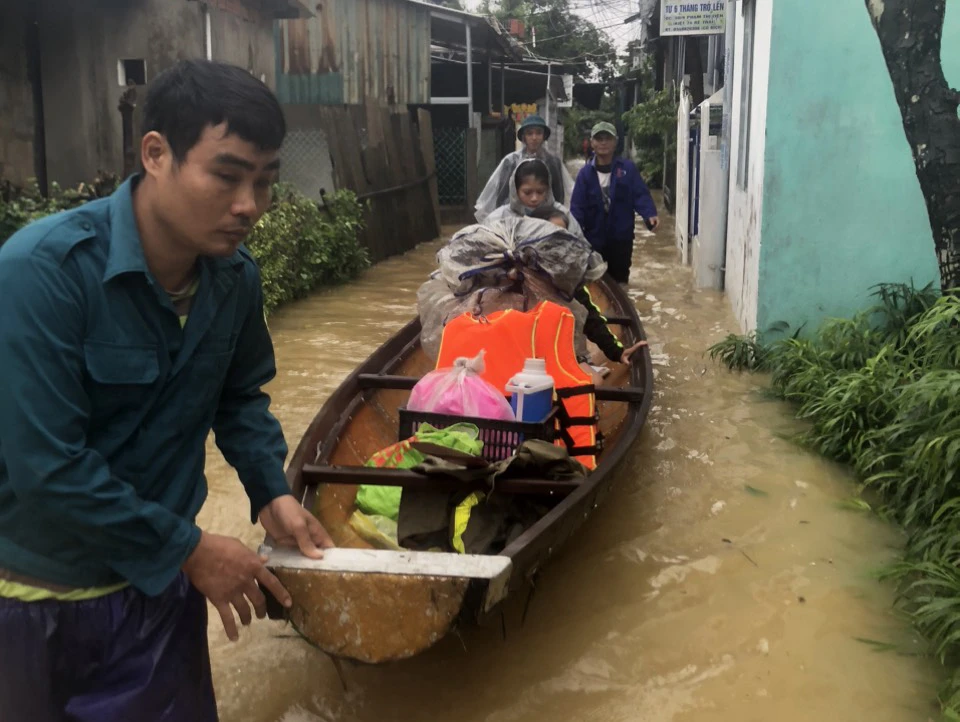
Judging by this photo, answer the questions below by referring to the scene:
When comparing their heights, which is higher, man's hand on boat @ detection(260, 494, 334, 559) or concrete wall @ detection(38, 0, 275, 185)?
concrete wall @ detection(38, 0, 275, 185)

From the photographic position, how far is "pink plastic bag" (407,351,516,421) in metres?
3.39

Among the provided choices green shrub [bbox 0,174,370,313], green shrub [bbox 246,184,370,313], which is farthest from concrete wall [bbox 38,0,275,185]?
green shrub [bbox 246,184,370,313]

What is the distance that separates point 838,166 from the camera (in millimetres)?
5703

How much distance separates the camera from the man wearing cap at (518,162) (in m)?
7.45

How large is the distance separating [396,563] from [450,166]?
14.6 meters

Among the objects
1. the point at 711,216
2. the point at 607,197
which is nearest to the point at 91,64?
the point at 607,197

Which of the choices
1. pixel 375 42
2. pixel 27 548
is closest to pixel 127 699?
pixel 27 548

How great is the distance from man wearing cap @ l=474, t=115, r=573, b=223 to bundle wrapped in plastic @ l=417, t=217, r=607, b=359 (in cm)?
286

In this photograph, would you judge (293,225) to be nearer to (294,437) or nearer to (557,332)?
(294,437)

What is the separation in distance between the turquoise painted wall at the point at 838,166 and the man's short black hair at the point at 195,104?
4.92 meters

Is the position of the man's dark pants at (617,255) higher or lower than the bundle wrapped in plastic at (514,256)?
lower

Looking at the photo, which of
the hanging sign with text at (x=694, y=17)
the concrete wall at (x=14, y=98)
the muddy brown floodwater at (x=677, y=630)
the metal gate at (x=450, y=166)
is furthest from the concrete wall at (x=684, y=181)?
the concrete wall at (x=14, y=98)

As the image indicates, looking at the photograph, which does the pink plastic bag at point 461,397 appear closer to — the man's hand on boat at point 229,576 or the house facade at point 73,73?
the man's hand on boat at point 229,576

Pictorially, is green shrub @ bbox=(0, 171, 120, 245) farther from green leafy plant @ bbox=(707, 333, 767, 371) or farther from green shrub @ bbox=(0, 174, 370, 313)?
green leafy plant @ bbox=(707, 333, 767, 371)
